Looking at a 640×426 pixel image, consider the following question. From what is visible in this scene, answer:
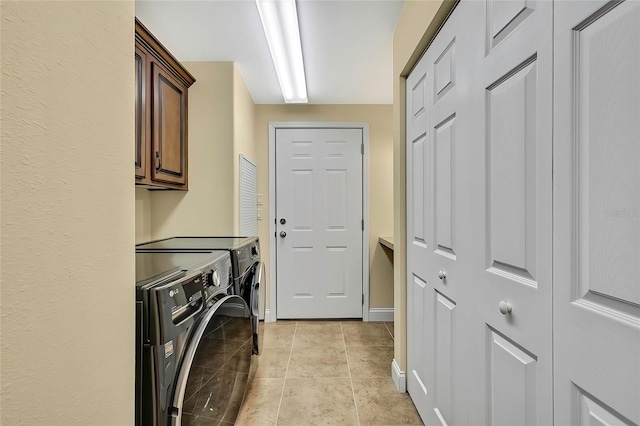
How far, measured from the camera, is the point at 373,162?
347 cm

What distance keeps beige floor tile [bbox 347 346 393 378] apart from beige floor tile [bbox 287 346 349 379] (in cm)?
6

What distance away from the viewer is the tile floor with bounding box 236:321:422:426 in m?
1.83

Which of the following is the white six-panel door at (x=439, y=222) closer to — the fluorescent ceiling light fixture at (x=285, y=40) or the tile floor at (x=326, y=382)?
the tile floor at (x=326, y=382)

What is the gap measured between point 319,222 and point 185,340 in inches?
99.7

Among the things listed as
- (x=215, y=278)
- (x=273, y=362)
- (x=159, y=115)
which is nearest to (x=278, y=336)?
(x=273, y=362)

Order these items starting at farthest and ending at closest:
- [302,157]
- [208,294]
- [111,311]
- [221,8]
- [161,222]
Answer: [302,157], [161,222], [221,8], [208,294], [111,311]

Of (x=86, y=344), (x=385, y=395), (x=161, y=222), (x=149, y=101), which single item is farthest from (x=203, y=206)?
(x=86, y=344)

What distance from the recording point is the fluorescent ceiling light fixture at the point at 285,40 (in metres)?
1.58

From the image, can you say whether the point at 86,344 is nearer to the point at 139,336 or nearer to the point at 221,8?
the point at 139,336

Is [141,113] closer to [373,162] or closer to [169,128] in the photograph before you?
[169,128]

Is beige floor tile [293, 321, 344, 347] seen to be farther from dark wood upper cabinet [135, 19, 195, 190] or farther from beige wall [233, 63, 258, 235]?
dark wood upper cabinet [135, 19, 195, 190]

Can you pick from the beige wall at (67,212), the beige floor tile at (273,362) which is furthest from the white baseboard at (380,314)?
the beige wall at (67,212)

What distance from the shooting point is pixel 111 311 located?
0.63m

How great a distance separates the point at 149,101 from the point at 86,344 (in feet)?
5.51
